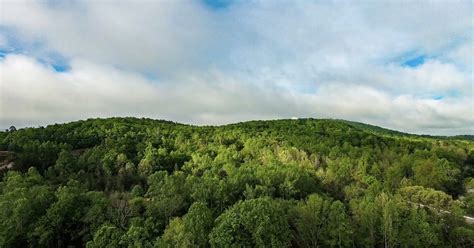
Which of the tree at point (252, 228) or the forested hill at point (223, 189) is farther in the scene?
the forested hill at point (223, 189)

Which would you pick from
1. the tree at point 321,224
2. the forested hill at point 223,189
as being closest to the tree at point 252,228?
the forested hill at point 223,189

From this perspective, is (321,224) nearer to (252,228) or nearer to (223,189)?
(252,228)

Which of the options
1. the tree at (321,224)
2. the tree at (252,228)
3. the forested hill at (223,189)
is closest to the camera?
the tree at (252,228)

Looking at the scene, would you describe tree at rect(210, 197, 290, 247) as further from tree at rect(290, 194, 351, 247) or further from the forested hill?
tree at rect(290, 194, 351, 247)

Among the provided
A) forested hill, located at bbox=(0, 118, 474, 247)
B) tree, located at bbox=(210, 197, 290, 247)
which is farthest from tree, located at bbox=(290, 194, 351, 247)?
tree, located at bbox=(210, 197, 290, 247)

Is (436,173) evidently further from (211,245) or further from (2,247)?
(2,247)

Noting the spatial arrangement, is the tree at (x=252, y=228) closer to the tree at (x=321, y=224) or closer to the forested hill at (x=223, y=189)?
the forested hill at (x=223, y=189)

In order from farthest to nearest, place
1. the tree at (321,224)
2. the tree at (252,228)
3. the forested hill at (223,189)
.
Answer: the tree at (321,224) → the forested hill at (223,189) → the tree at (252,228)

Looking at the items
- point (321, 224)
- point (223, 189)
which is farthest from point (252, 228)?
point (223, 189)

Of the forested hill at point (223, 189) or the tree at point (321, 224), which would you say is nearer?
the forested hill at point (223, 189)
